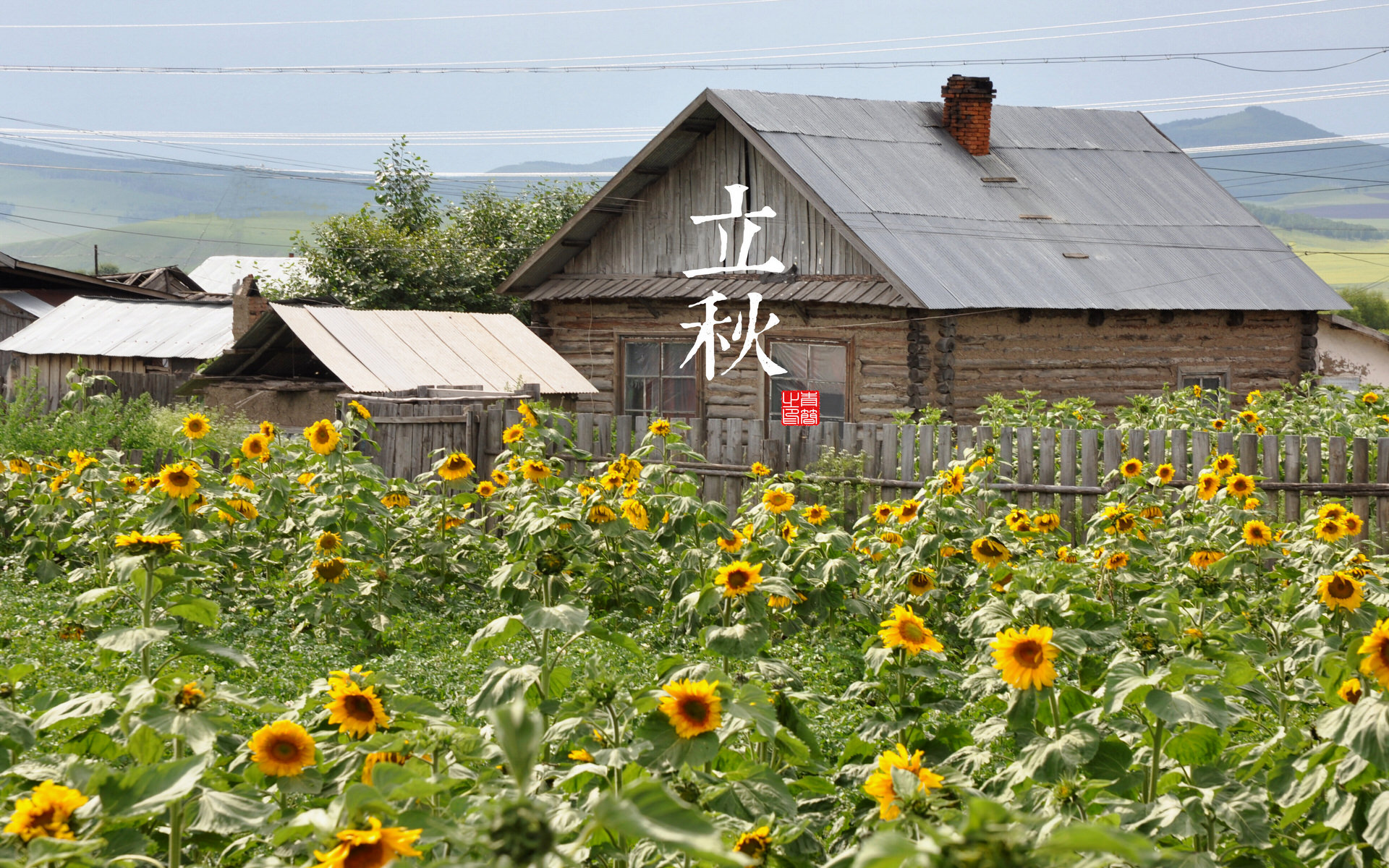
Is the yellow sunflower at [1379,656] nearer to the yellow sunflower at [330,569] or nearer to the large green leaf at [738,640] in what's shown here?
the large green leaf at [738,640]

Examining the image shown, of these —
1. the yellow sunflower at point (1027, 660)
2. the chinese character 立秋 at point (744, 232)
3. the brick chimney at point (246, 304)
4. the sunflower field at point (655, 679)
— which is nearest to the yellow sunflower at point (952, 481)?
the sunflower field at point (655, 679)

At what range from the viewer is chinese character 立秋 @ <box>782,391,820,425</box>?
1410 cm

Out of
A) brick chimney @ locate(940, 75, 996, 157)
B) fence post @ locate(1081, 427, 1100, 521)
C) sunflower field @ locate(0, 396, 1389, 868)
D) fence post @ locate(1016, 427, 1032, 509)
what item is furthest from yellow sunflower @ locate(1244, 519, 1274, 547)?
brick chimney @ locate(940, 75, 996, 157)

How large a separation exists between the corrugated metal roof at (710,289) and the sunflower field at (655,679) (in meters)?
8.23

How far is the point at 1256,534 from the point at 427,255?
2131 centimetres

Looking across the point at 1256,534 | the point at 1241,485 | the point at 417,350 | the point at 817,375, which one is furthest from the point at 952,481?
the point at 817,375

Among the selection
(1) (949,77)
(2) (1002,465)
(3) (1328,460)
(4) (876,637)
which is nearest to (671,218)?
(1) (949,77)

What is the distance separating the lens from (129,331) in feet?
79.9

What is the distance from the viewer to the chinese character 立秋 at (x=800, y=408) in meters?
14.1

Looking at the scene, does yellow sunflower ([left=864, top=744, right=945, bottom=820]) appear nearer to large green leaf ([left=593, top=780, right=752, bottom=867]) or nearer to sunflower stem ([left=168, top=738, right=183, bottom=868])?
large green leaf ([left=593, top=780, right=752, bottom=867])

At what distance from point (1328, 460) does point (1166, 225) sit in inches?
426

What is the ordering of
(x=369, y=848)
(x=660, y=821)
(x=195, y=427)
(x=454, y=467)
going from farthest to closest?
(x=454, y=467) < (x=195, y=427) < (x=369, y=848) < (x=660, y=821)

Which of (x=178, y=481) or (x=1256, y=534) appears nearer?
(x=178, y=481)

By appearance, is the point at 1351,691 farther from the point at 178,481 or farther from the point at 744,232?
the point at 744,232
